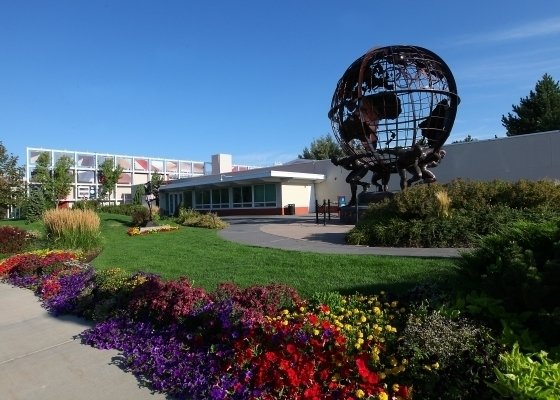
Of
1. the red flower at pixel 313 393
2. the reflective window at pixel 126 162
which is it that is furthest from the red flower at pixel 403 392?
the reflective window at pixel 126 162

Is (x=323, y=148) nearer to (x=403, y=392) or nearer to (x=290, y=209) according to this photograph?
(x=290, y=209)

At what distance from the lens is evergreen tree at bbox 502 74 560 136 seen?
136 ft

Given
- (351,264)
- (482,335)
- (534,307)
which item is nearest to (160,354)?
(482,335)

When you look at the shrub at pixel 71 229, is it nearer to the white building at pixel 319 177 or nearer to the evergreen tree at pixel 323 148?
the white building at pixel 319 177

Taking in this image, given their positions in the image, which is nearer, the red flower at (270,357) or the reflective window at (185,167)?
the red flower at (270,357)

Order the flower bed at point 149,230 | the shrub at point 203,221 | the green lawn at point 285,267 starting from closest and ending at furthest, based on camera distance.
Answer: the green lawn at point 285,267 < the flower bed at point 149,230 < the shrub at point 203,221

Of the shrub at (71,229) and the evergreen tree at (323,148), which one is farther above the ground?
the evergreen tree at (323,148)

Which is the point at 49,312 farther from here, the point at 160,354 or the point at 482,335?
the point at 482,335

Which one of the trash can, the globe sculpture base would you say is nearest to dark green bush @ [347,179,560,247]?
the globe sculpture base

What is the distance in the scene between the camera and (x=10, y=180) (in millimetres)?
30516

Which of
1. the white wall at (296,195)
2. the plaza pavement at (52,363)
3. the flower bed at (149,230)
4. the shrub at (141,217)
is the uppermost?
the white wall at (296,195)

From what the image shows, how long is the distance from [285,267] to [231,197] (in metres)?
33.3

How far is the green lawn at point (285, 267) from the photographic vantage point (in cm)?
622

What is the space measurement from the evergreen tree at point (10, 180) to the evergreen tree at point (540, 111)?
43881 mm
